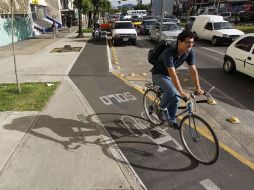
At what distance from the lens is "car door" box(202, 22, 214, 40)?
67.3 ft

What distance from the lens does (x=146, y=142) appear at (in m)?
5.26

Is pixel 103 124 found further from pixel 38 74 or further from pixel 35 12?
pixel 35 12

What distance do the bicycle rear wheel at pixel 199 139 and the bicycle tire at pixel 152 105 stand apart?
35.8 inches

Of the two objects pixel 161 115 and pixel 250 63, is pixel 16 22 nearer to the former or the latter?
pixel 250 63

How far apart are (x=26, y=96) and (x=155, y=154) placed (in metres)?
4.76

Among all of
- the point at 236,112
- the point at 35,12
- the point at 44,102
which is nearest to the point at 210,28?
the point at 236,112

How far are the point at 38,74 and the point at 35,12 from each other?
83.8 feet

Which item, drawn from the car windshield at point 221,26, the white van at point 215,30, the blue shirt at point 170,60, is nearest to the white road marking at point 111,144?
the blue shirt at point 170,60

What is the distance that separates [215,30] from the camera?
65.4 ft

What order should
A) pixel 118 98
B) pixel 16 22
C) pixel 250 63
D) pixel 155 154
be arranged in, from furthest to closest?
pixel 16 22 < pixel 250 63 < pixel 118 98 < pixel 155 154

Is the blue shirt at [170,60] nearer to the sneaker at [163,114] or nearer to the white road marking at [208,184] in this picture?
the sneaker at [163,114]

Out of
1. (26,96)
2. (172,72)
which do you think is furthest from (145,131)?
(26,96)

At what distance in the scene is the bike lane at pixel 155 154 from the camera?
4.08 m

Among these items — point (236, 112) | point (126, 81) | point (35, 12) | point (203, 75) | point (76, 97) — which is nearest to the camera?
point (236, 112)
